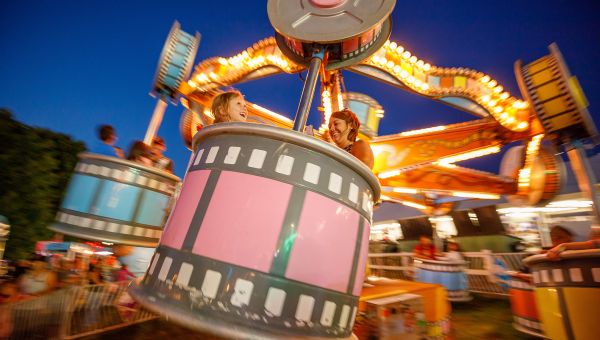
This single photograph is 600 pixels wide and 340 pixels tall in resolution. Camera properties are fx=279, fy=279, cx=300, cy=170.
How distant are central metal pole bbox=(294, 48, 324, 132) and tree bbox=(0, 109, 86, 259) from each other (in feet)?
18.2

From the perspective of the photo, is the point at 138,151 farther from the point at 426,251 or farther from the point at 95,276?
the point at 426,251

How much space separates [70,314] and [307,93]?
3038 millimetres

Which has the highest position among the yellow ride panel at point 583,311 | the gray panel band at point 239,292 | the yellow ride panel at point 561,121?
the yellow ride panel at point 561,121

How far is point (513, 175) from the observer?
5852 mm

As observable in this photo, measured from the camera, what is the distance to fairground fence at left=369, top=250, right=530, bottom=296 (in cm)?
632

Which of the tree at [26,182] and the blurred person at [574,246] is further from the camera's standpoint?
the tree at [26,182]

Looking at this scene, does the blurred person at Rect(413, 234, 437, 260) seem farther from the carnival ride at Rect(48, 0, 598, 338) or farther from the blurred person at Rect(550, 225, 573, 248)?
the carnival ride at Rect(48, 0, 598, 338)

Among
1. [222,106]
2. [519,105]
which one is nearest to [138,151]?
[222,106]

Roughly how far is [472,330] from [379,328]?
8.59 ft

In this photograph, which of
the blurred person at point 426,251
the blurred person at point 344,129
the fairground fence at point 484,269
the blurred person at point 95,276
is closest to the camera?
the blurred person at point 344,129

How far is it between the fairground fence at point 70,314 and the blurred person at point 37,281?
48cm

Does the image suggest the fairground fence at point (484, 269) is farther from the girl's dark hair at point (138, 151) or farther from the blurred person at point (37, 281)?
the blurred person at point (37, 281)

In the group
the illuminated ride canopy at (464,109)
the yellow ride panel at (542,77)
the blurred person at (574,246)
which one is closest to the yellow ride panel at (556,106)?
the illuminated ride canopy at (464,109)

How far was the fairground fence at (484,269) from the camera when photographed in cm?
632
